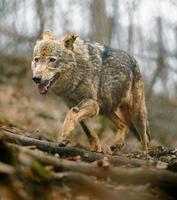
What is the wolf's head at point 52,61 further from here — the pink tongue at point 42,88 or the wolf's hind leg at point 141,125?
the wolf's hind leg at point 141,125

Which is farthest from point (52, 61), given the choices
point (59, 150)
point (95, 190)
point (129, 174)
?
point (95, 190)

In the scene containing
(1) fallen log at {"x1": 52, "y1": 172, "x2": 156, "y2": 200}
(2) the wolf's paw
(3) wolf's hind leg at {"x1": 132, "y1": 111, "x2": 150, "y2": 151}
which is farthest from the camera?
(3) wolf's hind leg at {"x1": 132, "y1": 111, "x2": 150, "y2": 151}

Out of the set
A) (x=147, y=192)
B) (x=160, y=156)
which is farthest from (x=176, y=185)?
(x=160, y=156)

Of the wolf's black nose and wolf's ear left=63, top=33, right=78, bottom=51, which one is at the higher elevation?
wolf's ear left=63, top=33, right=78, bottom=51

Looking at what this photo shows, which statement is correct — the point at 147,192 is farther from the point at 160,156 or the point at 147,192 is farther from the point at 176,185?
the point at 160,156

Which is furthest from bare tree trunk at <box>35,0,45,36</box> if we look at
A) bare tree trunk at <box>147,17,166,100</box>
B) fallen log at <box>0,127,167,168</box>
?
fallen log at <box>0,127,167,168</box>

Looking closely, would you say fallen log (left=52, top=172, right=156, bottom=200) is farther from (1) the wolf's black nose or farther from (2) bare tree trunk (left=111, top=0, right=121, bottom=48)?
(2) bare tree trunk (left=111, top=0, right=121, bottom=48)

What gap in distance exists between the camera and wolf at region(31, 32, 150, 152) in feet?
26.8

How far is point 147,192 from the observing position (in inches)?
166

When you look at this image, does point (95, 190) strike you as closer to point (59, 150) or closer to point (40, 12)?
point (59, 150)

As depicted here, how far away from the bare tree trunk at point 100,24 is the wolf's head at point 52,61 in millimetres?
10427

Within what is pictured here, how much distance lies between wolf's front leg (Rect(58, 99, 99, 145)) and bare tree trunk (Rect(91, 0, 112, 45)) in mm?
10690

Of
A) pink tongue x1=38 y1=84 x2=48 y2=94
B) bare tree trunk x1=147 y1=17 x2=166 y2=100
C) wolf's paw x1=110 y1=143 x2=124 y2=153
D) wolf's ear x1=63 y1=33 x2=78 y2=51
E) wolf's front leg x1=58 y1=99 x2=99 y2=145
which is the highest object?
wolf's ear x1=63 y1=33 x2=78 y2=51

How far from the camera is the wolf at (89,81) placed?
818cm
